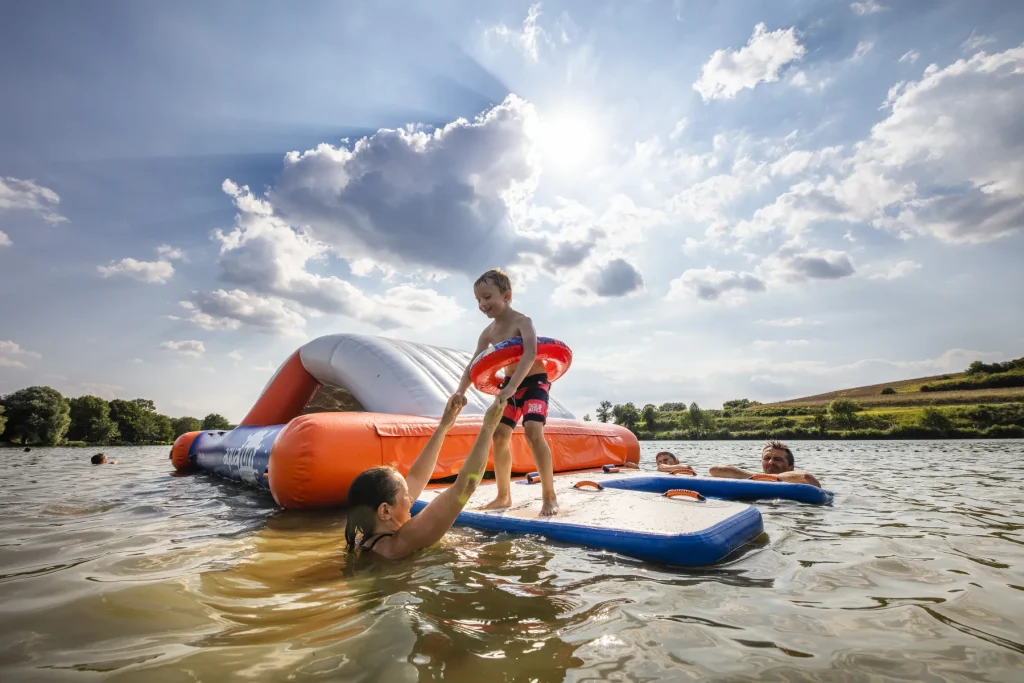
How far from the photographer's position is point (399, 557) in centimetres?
238

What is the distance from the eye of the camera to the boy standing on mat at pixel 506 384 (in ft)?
11.0

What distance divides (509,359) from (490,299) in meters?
0.48

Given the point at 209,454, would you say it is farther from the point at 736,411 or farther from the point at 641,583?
the point at 736,411

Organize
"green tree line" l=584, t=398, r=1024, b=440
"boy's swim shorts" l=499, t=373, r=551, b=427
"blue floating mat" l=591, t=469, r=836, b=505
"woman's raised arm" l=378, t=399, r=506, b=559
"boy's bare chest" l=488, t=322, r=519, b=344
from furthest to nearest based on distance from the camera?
"green tree line" l=584, t=398, r=1024, b=440 < "blue floating mat" l=591, t=469, r=836, b=505 < "boy's bare chest" l=488, t=322, r=519, b=344 < "boy's swim shorts" l=499, t=373, r=551, b=427 < "woman's raised arm" l=378, t=399, r=506, b=559

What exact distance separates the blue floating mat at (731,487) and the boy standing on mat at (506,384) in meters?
1.56

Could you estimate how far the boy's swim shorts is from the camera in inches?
136

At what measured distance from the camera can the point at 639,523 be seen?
8.80ft

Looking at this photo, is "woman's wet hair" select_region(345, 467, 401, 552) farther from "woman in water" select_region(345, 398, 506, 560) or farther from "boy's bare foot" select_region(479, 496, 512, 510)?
"boy's bare foot" select_region(479, 496, 512, 510)

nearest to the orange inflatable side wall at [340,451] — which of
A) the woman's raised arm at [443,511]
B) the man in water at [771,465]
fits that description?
the woman's raised arm at [443,511]

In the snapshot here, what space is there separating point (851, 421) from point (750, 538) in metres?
44.2

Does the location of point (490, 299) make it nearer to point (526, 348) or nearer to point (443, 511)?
point (526, 348)

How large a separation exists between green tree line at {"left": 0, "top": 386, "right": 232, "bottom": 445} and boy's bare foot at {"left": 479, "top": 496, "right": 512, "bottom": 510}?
1979 inches

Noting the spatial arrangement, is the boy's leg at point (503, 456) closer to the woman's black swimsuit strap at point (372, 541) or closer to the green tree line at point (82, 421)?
the woman's black swimsuit strap at point (372, 541)

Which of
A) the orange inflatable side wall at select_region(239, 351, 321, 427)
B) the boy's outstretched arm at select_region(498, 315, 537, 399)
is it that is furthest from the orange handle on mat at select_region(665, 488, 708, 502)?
the orange inflatable side wall at select_region(239, 351, 321, 427)
